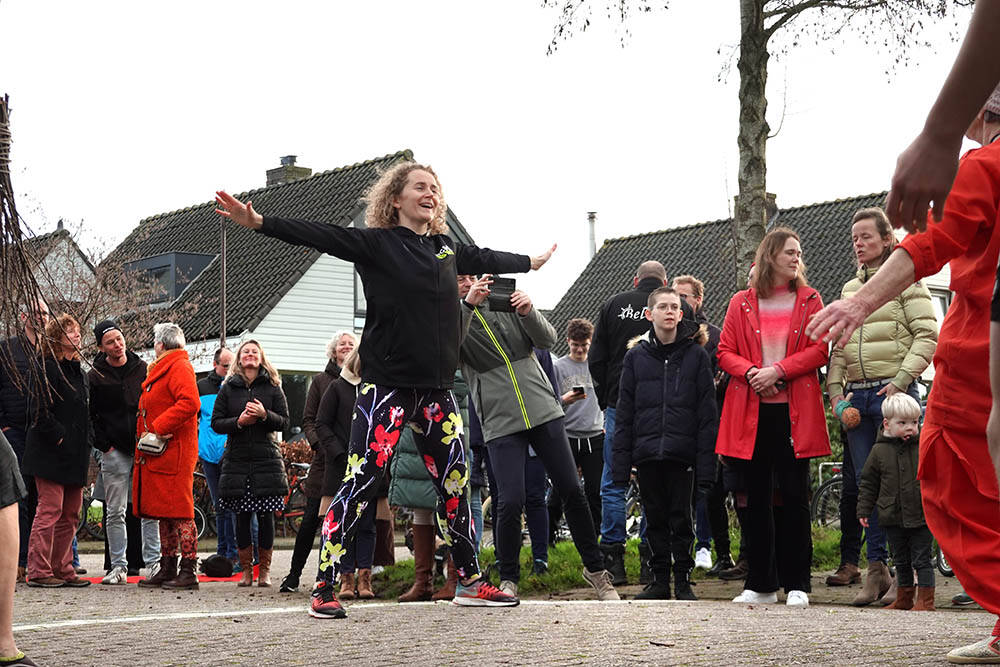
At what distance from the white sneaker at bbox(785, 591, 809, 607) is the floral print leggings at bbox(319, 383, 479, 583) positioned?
7.13 feet

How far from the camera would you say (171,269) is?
37.9 meters

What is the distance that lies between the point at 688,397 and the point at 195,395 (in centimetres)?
451

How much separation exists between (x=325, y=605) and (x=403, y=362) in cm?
134

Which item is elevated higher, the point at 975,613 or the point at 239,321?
the point at 239,321

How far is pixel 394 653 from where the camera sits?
5316 millimetres

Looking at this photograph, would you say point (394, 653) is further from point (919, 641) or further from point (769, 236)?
point (769, 236)

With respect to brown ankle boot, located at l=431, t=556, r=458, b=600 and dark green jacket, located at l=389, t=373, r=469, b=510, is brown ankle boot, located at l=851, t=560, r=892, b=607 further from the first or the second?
dark green jacket, located at l=389, t=373, r=469, b=510

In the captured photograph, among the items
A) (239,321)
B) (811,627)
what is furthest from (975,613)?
(239,321)

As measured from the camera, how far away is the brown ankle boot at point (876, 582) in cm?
862

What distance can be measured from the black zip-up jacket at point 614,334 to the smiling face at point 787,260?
2498 mm

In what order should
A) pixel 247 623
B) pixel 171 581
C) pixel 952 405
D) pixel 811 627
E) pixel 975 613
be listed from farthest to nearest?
pixel 171 581 → pixel 975 613 → pixel 247 623 → pixel 811 627 → pixel 952 405

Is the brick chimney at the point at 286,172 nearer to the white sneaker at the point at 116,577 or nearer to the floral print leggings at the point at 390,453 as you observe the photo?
the white sneaker at the point at 116,577

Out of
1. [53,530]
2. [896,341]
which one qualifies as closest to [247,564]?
[53,530]

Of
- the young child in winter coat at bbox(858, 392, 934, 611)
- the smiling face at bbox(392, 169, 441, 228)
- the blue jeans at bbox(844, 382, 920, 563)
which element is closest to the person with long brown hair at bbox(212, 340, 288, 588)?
the smiling face at bbox(392, 169, 441, 228)
